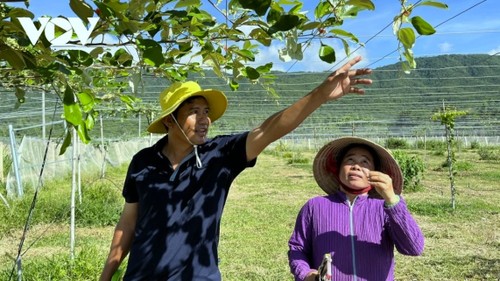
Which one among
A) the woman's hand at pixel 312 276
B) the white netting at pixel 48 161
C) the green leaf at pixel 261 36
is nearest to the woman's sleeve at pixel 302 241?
the woman's hand at pixel 312 276

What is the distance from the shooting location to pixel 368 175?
181 cm

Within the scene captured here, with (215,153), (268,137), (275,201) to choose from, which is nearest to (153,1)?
(268,137)

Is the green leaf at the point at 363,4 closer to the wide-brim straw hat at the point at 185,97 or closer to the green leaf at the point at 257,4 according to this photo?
the green leaf at the point at 257,4

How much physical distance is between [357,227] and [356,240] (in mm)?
46

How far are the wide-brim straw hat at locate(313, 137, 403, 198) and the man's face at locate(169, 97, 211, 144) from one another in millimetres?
529

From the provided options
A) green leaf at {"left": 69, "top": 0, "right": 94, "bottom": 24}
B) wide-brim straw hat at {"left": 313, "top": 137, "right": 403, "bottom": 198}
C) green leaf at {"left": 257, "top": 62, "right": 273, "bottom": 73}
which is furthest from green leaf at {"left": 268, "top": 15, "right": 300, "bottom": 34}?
wide-brim straw hat at {"left": 313, "top": 137, "right": 403, "bottom": 198}

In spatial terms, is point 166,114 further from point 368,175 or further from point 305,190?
point 305,190

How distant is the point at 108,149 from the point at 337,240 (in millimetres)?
16691

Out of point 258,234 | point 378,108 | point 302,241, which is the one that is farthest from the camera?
point 378,108

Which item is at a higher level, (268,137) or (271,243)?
(268,137)

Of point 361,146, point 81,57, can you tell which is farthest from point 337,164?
point 81,57

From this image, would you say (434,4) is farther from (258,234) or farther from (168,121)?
(258,234)

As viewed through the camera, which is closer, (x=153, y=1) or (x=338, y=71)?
(x=153, y=1)

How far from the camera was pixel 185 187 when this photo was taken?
1706 millimetres
